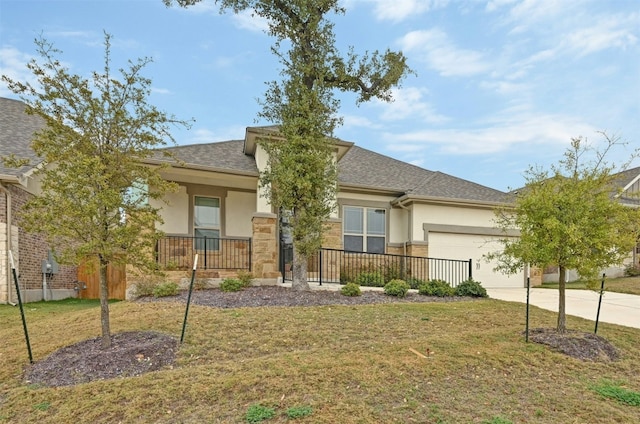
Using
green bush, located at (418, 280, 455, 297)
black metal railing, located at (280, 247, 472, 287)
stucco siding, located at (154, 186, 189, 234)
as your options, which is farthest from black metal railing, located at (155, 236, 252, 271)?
green bush, located at (418, 280, 455, 297)

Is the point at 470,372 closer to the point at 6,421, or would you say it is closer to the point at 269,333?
the point at 269,333

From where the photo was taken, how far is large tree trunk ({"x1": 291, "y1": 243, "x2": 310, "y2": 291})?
9.45 meters

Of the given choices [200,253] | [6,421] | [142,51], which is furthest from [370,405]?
[200,253]

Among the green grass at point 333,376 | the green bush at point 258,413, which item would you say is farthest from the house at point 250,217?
the green bush at point 258,413

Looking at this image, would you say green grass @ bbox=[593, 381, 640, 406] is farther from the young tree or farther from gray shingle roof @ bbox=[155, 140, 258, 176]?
gray shingle roof @ bbox=[155, 140, 258, 176]

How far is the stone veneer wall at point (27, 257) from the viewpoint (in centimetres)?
1005

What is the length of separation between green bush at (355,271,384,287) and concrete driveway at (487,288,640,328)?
143 inches

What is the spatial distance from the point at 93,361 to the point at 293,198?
5470 mm

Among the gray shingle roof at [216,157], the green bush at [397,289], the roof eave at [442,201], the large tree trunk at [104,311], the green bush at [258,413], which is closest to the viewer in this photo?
the green bush at [258,413]

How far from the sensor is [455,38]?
11.4 metres

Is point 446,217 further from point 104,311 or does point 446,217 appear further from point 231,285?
point 104,311

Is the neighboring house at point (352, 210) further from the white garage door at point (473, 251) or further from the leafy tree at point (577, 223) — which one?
the leafy tree at point (577, 223)

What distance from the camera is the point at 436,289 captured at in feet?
32.5

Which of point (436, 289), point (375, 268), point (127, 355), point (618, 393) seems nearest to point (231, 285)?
point (127, 355)
